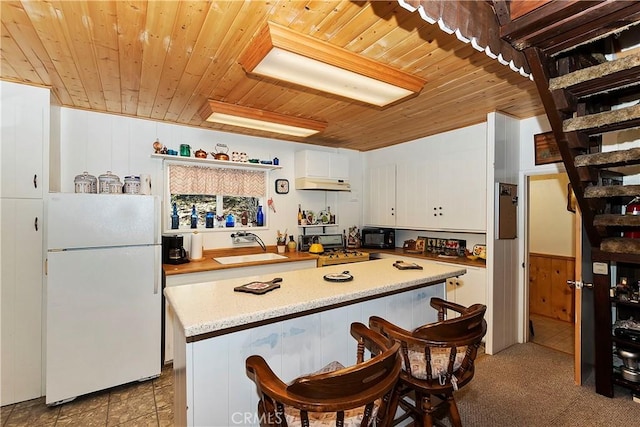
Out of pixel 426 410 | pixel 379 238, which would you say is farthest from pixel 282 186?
pixel 426 410

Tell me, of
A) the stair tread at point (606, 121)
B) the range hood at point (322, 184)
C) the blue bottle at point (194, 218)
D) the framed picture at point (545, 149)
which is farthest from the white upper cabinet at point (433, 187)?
the blue bottle at point (194, 218)

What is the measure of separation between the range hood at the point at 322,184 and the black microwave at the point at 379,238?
773mm

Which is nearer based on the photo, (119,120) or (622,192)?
(622,192)

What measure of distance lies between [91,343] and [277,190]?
260 cm

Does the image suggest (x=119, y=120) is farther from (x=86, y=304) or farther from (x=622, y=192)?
(x=622, y=192)

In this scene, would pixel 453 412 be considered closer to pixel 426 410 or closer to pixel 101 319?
pixel 426 410

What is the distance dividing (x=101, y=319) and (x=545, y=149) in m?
4.49

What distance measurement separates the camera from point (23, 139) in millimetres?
2465

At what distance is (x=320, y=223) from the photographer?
462cm

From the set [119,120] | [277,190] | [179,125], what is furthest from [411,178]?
[119,120]

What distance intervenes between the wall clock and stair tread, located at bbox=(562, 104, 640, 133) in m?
3.21

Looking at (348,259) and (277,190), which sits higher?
(277,190)

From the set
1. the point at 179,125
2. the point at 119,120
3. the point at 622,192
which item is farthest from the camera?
the point at 179,125

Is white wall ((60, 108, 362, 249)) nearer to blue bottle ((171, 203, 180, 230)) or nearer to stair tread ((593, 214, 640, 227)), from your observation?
blue bottle ((171, 203, 180, 230))
